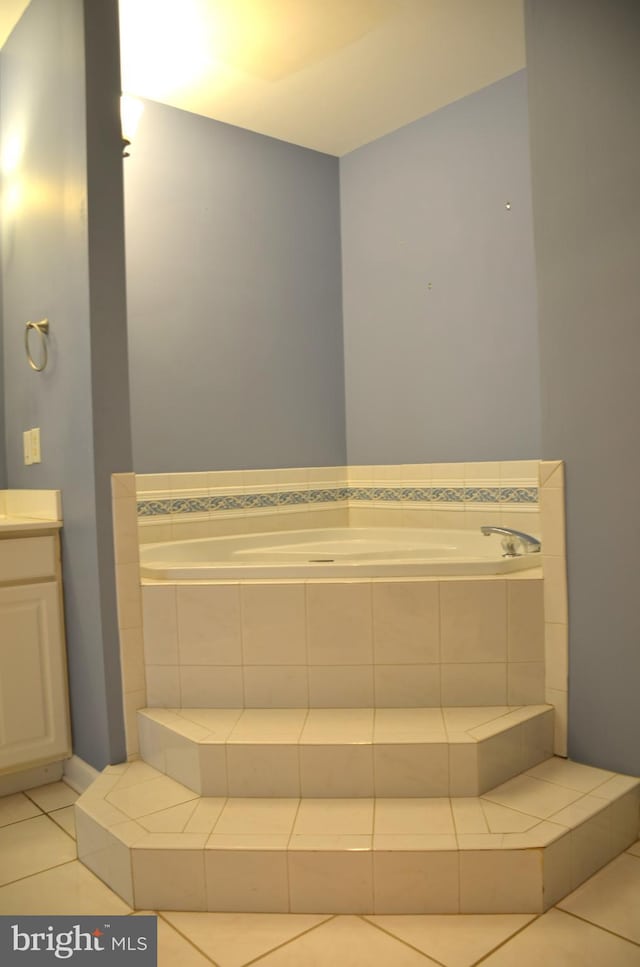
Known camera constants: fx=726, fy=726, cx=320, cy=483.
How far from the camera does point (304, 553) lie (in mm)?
3260

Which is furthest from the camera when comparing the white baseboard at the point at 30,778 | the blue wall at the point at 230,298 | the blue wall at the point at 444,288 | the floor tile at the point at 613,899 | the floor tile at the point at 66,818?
the blue wall at the point at 230,298

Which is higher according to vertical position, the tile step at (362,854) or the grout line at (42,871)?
the tile step at (362,854)

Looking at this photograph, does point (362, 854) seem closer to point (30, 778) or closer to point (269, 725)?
point (269, 725)

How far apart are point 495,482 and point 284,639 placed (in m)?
1.46

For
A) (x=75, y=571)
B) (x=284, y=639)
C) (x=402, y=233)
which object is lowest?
(x=284, y=639)

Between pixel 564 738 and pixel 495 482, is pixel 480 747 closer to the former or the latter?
pixel 564 738

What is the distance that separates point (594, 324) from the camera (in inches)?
77.9

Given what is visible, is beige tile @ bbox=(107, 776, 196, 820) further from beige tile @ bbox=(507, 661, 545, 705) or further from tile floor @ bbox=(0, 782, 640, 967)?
beige tile @ bbox=(507, 661, 545, 705)

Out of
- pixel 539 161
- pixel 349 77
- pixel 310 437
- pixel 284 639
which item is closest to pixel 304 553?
pixel 310 437

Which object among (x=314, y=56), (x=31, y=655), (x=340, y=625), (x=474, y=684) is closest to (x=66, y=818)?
(x=31, y=655)

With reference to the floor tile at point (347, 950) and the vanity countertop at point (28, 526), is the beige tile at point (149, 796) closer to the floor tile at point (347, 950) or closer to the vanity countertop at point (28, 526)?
the floor tile at point (347, 950)

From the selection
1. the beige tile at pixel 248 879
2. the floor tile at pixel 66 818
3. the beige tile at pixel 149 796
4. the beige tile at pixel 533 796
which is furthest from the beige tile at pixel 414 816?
the floor tile at pixel 66 818

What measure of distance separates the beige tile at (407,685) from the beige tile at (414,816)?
0.31 metres

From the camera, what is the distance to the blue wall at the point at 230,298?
3.22 metres
